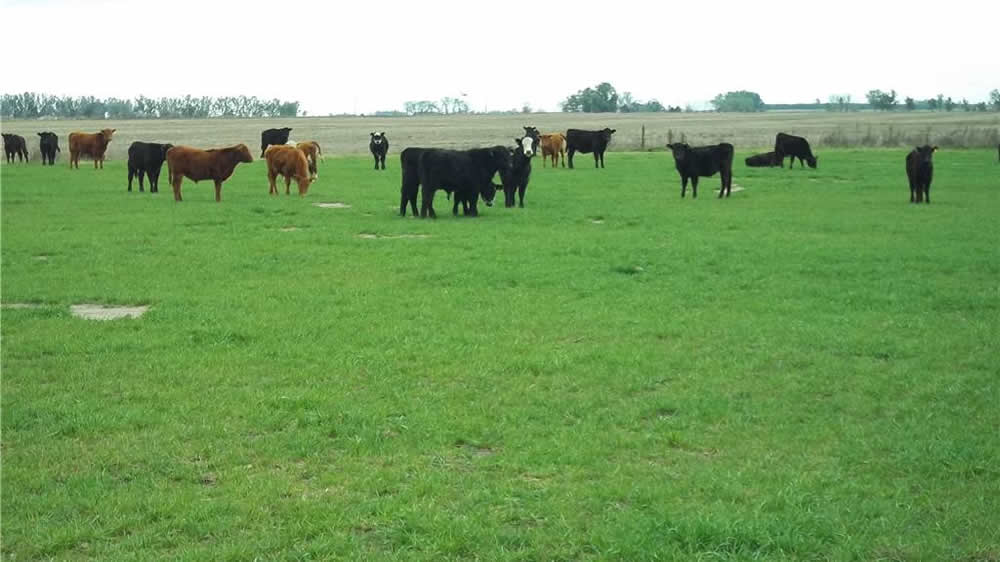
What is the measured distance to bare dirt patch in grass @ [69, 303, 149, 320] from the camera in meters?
9.58

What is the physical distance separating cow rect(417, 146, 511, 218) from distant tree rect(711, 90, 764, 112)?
178m

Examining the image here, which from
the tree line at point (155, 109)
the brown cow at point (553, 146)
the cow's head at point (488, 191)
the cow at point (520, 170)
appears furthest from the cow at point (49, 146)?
the tree line at point (155, 109)

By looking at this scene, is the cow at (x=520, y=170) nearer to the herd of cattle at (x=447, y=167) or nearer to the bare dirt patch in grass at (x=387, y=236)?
the herd of cattle at (x=447, y=167)

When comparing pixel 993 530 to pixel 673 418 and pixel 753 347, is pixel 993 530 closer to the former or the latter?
pixel 673 418

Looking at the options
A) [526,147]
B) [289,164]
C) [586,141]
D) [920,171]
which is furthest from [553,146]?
[920,171]

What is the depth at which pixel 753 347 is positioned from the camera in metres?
8.34

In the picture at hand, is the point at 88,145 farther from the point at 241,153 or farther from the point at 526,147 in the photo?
the point at 526,147

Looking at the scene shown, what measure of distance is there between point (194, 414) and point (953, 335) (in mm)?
6383

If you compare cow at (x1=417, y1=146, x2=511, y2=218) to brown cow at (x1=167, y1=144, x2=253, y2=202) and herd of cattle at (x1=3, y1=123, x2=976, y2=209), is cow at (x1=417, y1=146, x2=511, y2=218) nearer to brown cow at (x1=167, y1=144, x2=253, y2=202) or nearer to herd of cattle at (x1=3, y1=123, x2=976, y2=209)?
herd of cattle at (x1=3, y1=123, x2=976, y2=209)

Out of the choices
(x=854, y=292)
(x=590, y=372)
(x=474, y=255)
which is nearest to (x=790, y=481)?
(x=590, y=372)

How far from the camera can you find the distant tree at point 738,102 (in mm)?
193000

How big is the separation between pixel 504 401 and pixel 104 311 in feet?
16.8

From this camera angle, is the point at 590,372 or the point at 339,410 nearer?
the point at 339,410

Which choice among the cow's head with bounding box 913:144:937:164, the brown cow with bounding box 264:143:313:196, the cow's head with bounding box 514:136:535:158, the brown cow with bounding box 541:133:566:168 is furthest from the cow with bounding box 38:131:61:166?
the cow's head with bounding box 913:144:937:164
